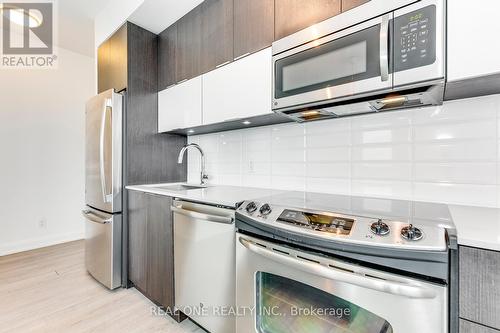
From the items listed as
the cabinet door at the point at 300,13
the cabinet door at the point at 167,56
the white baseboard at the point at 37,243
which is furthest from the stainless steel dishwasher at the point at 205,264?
the white baseboard at the point at 37,243

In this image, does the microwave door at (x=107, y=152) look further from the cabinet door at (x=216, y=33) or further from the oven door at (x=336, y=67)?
the oven door at (x=336, y=67)

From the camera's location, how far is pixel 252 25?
1529 millimetres

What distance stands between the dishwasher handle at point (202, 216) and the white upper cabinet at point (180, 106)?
0.69 metres

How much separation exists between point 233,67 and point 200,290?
1425mm

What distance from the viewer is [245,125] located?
1.91 metres

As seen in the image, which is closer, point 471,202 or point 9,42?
point 471,202

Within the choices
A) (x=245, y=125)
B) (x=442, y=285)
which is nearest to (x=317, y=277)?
(x=442, y=285)

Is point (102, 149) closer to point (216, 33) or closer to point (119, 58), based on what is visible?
point (119, 58)

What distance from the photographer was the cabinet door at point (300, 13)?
1.22 meters

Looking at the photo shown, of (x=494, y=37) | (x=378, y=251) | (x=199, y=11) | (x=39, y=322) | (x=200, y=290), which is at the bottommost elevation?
(x=39, y=322)

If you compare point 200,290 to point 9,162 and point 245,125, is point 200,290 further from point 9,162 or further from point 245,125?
point 9,162

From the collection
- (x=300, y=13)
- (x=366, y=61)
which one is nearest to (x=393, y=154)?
(x=366, y=61)

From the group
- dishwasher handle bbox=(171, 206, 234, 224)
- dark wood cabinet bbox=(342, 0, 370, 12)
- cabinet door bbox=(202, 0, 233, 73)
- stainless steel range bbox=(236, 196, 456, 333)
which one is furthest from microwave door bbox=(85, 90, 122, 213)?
dark wood cabinet bbox=(342, 0, 370, 12)

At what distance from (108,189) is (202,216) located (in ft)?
3.85
